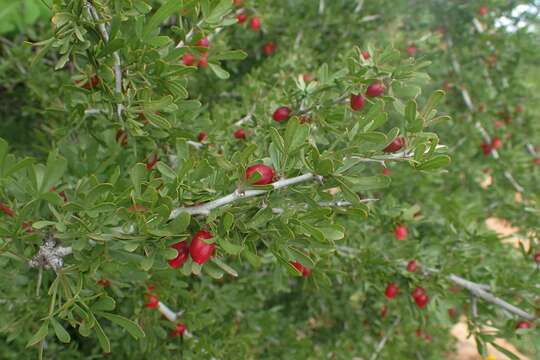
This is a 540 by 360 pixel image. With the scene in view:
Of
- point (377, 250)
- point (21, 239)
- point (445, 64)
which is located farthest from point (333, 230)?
point (445, 64)

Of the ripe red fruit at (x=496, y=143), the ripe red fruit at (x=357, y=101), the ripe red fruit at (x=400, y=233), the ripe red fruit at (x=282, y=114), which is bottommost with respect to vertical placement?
the ripe red fruit at (x=496, y=143)

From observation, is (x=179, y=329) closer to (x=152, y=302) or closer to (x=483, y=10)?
(x=152, y=302)

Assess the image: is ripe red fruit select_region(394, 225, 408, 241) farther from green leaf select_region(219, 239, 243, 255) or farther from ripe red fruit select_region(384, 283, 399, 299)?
green leaf select_region(219, 239, 243, 255)

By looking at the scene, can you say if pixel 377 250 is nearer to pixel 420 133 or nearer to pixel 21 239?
pixel 420 133

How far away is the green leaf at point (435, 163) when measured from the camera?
1.01 m

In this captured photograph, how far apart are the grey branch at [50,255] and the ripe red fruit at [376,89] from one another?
873mm

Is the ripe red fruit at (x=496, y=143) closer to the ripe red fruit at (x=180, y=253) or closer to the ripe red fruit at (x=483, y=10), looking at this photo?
the ripe red fruit at (x=483, y=10)

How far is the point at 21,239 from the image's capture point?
1086 millimetres

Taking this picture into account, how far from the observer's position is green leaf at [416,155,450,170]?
101 centimetres

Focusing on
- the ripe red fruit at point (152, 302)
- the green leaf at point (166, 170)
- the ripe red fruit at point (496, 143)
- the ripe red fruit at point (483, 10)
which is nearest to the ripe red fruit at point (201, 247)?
the green leaf at point (166, 170)

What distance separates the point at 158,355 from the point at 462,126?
8.06ft

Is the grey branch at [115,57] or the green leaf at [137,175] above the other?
the grey branch at [115,57]

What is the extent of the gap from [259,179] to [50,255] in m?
0.51

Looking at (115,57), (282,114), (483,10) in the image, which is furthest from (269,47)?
(115,57)
